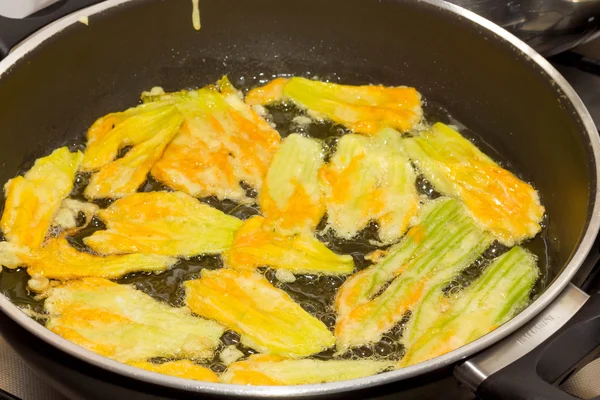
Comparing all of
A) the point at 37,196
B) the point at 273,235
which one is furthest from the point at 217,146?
the point at 37,196

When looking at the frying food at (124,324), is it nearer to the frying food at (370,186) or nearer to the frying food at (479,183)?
the frying food at (370,186)

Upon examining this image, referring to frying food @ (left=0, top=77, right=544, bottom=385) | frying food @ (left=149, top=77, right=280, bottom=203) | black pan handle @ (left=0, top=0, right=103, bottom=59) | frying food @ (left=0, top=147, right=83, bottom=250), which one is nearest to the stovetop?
frying food @ (left=0, top=77, right=544, bottom=385)

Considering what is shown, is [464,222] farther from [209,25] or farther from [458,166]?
[209,25]

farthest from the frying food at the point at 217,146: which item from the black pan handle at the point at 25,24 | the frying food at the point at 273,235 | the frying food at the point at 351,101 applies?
the black pan handle at the point at 25,24

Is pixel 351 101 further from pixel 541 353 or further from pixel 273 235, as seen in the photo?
pixel 541 353

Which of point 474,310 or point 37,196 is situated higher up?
point 37,196

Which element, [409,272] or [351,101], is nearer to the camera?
[409,272]
